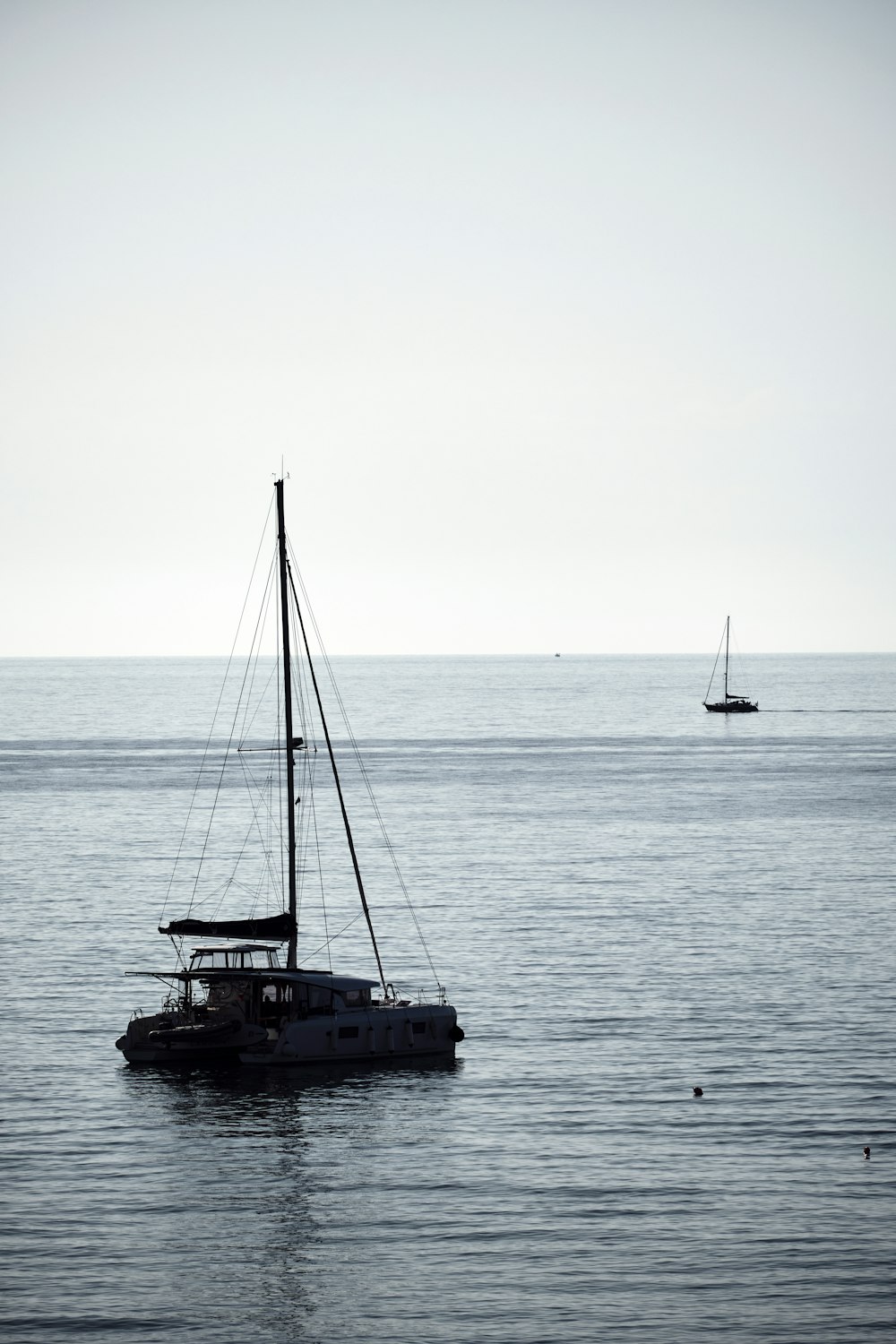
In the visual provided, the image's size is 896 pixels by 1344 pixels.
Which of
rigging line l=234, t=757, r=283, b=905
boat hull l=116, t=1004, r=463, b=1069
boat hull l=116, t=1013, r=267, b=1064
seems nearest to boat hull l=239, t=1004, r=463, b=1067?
boat hull l=116, t=1004, r=463, b=1069

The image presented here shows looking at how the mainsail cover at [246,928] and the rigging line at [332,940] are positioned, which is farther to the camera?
the rigging line at [332,940]

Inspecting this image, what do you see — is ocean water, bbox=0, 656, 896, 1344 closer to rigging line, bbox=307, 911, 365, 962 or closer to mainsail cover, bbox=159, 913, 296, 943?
rigging line, bbox=307, 911, 365, 962

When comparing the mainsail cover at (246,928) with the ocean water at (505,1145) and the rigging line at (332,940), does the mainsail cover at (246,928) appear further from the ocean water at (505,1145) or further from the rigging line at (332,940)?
the rigging line at (332,940)

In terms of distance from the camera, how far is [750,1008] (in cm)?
6316

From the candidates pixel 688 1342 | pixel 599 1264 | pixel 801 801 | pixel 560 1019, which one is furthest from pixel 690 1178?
pixel 801 801

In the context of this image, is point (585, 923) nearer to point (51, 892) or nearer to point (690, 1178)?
point (51, 892)

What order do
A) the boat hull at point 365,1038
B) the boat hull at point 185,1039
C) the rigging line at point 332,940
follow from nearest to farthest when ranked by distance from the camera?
the boat hull at point 365,1038, the boat hull at point 185,1039, the rigging line at point 332,940

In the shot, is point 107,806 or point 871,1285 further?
point 107,806

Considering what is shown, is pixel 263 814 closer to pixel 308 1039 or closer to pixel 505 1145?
pixel 308 1039

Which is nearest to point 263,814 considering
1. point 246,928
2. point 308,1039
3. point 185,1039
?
point 246,928

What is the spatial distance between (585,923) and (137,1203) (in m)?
43.7

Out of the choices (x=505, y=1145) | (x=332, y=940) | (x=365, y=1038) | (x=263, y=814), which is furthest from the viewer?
(x=263, y=814)

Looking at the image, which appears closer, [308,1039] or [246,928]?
[308,1039]

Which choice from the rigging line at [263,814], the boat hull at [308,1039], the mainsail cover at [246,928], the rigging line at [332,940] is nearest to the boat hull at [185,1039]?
the boat hull at [308,1039]
